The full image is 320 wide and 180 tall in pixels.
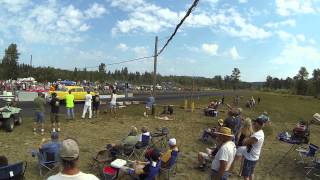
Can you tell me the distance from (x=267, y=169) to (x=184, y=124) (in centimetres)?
925

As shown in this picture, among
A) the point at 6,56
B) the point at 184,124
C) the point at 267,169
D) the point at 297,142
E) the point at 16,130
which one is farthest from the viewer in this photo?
the point at 6,56

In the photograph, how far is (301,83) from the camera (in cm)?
13512

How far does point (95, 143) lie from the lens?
1475 cm

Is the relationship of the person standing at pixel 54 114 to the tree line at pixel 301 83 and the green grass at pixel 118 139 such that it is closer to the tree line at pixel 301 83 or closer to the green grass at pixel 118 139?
the green grass at pixel 118 139

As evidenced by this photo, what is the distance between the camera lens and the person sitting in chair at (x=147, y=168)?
940 cm

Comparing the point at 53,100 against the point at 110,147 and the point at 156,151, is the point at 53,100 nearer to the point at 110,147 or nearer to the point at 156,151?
the point at 110,147

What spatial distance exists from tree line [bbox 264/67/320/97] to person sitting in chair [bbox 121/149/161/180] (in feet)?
369

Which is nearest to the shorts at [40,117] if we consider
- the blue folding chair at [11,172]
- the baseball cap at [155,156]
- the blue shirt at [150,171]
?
the baseball cap at [155,156]

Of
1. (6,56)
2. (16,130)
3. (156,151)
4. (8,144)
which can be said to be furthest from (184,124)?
(6,56)

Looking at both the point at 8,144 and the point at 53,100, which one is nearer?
the point at 8,144

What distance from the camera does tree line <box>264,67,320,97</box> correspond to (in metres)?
132

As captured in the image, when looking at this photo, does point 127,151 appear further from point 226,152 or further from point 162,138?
point 226,152

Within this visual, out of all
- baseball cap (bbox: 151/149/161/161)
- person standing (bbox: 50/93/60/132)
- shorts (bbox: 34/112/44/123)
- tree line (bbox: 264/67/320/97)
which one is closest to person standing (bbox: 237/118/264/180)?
baseball cap (bbox: 151/149/161/161)

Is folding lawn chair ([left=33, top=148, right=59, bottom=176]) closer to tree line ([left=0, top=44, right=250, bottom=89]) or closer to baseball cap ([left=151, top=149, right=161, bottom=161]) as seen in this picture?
baseball cap ([left=151, top=149, right=161, bottom=161])
